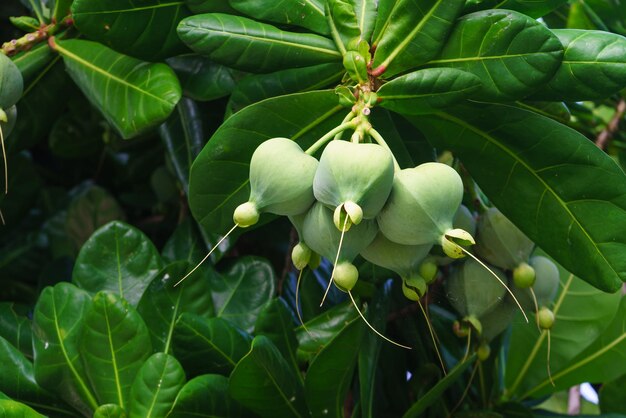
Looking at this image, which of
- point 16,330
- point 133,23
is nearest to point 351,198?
point 133,23

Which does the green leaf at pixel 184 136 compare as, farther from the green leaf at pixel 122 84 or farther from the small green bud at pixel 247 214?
the small green bud at pixel 247 214

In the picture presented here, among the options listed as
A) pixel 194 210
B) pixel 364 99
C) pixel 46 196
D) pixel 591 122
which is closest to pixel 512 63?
pixel 364 99

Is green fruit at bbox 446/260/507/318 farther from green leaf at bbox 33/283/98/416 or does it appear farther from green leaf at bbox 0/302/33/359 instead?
green leaf at bbox 0/302/33/359

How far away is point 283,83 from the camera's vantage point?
1.12m

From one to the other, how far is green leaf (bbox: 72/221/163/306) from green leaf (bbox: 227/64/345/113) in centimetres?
35

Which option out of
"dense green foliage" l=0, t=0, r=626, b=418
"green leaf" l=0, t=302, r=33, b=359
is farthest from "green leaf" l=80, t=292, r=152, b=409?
"green leaf" l=0, t=302, r=33, b=359

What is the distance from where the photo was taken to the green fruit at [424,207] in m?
0.85

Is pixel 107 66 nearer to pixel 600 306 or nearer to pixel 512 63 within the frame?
pixel 512 63

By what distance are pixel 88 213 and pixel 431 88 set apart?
1.23 m

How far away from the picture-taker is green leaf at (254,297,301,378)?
4.00 feet

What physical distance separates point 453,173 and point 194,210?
14.7 inches

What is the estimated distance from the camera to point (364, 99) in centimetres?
100

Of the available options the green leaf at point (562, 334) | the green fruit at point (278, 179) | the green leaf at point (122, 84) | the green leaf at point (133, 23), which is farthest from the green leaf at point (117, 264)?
the green leaf at point (562, 334)

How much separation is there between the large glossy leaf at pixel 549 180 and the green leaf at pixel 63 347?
0.59m
